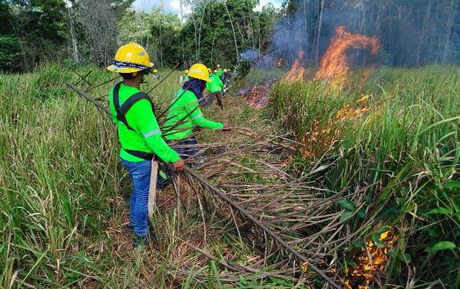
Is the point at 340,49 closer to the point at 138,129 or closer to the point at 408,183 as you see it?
the point at 408,183

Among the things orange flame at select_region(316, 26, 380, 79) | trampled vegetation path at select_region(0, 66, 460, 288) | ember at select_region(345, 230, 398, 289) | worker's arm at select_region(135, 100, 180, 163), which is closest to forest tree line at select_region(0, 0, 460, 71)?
orange flame at select_region(316, 26, 380, 79)

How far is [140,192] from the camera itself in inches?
93.0

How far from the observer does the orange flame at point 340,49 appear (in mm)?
6254

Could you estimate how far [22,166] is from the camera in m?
2.22

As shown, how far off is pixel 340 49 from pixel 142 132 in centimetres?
647

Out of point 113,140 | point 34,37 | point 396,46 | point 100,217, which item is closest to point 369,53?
point 396,46

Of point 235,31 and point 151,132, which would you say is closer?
point 151,132

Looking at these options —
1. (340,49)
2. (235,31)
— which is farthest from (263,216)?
(235,31)

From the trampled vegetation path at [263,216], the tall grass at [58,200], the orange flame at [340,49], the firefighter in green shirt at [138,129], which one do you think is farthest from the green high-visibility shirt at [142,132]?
the orange flame at [340,49]

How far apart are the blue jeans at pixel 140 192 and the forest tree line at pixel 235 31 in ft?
16.1

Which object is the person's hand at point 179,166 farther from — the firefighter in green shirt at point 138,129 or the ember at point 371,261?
the ember at point 371,261

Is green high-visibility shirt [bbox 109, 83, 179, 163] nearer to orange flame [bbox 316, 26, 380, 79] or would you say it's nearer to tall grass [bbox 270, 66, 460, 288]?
tall grass [bbox 270, 66, 460, 288]

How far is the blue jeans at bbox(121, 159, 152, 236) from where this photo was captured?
2295 millimetres

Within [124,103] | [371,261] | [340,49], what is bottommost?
[371,261]
